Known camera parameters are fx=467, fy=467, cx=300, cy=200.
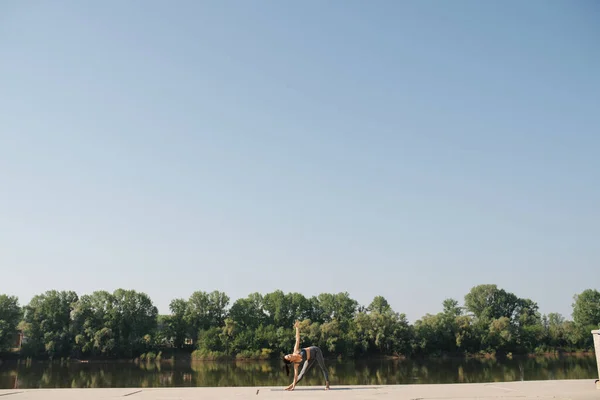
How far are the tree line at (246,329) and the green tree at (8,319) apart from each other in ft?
0.38

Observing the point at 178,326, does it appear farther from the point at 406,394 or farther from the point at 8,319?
the point at 406,394

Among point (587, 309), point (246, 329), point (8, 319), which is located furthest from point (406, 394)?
point (587, 309)

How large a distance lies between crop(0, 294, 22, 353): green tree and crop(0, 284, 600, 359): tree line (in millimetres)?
114

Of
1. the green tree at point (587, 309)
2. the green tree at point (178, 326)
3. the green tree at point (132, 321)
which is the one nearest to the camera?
the green tree at point (132, 321)

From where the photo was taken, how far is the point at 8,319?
6075 centimetres

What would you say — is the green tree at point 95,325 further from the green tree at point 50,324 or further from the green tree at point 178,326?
the green tree at point 178,326

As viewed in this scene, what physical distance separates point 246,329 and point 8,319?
30953 mm

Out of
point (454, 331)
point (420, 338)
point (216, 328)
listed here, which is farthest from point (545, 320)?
point (216, 328)

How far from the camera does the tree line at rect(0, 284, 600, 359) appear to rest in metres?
59.4

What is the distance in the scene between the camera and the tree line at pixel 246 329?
59.4m

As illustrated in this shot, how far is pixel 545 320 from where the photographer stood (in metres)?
78.2

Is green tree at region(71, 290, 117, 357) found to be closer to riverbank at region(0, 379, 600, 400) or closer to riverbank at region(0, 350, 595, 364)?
riverbank at region(0, 350, 595, 364)

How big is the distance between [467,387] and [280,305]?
190 feet

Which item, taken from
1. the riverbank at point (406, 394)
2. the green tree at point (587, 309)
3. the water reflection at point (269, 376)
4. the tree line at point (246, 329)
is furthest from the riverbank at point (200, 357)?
the riverbank at point (406, 394)
